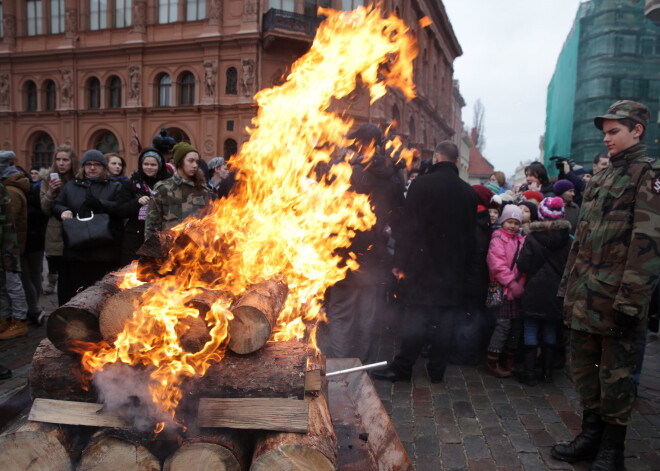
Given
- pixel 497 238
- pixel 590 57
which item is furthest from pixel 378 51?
pixel 590 57

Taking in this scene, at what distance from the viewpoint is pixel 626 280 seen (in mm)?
3131

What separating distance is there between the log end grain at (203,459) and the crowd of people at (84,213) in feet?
9.60

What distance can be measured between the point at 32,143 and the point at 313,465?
3064cm

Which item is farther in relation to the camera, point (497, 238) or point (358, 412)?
point (497, 238)

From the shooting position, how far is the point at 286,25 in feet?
68.3

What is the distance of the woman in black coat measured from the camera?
545 centimetres

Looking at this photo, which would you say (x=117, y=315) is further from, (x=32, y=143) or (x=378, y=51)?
(x=32, y=143)

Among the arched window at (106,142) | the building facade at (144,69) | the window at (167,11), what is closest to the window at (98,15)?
the building facade at (144,69)

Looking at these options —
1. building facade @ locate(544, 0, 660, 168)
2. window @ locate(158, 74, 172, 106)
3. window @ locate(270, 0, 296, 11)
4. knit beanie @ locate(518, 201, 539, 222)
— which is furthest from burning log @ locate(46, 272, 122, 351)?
window @ locate(158, 74, 172, 106)

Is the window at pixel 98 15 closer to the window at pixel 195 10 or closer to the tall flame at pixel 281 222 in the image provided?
the window at pixel 195 10

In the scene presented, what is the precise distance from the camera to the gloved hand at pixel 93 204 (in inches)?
215

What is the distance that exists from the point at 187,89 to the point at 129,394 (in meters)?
23.6

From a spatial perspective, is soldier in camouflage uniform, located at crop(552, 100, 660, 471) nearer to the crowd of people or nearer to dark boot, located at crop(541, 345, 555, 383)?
dark boot, located at crop(541, 345, 555, 383)

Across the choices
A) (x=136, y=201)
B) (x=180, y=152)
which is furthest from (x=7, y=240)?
(x=180, y=152)
